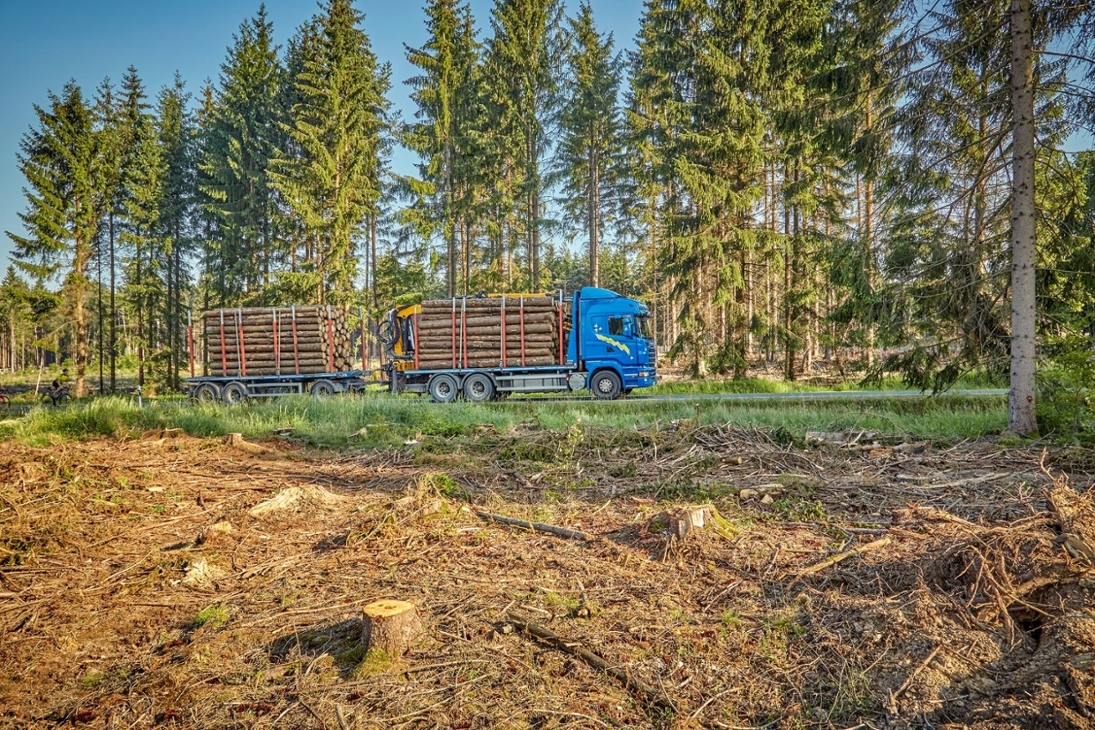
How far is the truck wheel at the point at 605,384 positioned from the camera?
17312mm

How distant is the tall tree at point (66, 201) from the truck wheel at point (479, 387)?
1960cm

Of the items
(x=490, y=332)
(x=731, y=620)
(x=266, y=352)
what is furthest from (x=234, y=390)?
(x=731, y=620)

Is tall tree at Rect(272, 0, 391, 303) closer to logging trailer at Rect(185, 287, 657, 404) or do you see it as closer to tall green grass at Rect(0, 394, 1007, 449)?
logging trailer at Rect(185, 287, 657, 404)

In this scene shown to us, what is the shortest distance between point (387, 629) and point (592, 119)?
86.7 ft

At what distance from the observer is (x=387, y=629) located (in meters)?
3.06

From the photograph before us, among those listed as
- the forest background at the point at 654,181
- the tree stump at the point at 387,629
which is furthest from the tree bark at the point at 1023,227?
the tree stump at the point at 387,629

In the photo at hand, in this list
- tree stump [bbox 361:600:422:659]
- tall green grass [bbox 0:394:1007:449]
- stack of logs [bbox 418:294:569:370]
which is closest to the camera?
tree stump [bbox 361:600:422:659]

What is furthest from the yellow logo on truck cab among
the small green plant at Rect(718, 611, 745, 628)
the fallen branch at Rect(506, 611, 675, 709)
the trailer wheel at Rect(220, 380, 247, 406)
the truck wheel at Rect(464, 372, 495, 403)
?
the fallen branch at Rect(506, 611, 675, 709)

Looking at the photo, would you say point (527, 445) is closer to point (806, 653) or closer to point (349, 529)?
point (349, 529)

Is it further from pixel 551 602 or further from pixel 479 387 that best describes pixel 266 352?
pixel 551 602

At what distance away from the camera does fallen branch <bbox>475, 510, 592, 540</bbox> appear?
5.02 m

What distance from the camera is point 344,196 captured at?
22.5 meters

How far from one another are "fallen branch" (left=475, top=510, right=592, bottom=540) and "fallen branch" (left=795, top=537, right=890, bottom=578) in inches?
69.8

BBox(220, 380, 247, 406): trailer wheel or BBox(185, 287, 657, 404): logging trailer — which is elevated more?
BBox(185, 287, 657, 404): logging trailer
